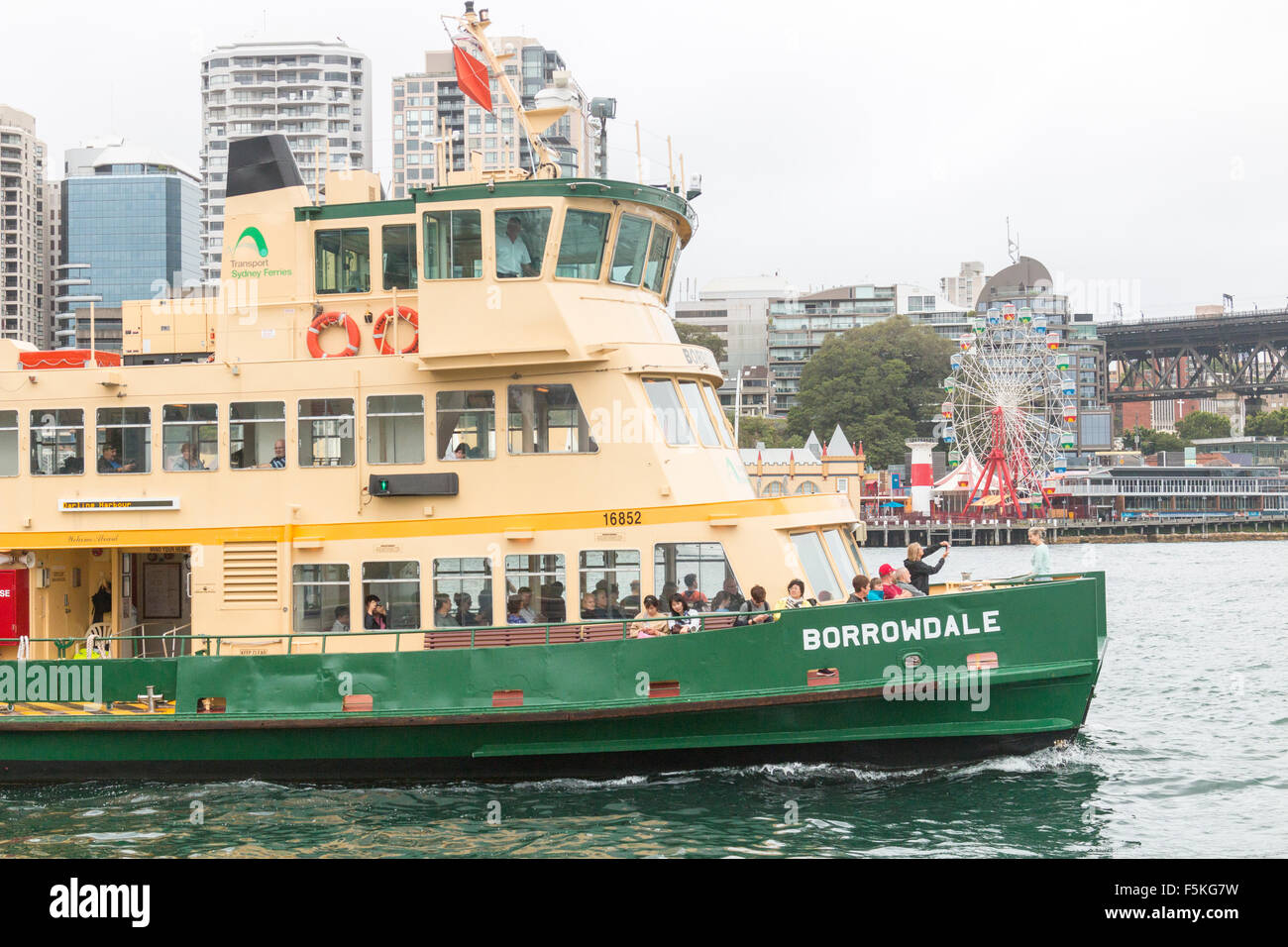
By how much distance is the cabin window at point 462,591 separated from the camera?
12555 millimetres

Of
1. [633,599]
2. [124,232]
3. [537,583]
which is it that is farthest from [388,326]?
[124,232]

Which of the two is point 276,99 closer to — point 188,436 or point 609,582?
point 188,436

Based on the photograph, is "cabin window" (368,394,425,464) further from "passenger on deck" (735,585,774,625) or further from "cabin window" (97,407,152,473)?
"passenger on deck" (735,585,774,625)

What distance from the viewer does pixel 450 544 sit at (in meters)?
12.6

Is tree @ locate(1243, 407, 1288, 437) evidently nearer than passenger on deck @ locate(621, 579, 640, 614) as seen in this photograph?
No

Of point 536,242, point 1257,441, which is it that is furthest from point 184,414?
point 1257,441

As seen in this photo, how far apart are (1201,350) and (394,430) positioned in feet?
417

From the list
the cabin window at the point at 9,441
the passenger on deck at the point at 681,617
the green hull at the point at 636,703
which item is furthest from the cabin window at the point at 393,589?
the cabin window at the point at 9,441

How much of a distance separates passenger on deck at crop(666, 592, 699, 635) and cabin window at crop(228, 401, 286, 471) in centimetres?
437

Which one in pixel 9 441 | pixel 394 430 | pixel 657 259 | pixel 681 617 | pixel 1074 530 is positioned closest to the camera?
pixel 681 617

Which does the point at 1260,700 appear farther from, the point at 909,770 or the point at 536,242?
the point at 536,242

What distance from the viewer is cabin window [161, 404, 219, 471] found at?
13195 mm

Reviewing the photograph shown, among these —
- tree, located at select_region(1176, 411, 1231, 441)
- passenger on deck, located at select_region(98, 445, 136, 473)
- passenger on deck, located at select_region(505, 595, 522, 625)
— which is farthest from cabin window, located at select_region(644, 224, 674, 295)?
tree, located at select_region(1176, 411, 1231, 441)
